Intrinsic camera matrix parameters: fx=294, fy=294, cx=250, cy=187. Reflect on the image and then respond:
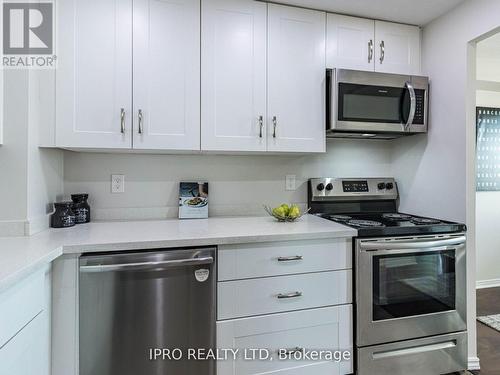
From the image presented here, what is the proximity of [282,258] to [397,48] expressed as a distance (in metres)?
1.70

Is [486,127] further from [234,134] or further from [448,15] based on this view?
[234,134]

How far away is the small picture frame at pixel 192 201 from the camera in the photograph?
6.48ft

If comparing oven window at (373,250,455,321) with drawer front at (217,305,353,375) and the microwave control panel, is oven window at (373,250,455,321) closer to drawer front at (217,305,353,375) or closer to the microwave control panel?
drawer front at (217,305,353,375)

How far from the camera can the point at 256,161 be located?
216 cm

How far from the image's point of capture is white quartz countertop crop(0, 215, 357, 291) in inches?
43.0

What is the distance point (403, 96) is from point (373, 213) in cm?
86

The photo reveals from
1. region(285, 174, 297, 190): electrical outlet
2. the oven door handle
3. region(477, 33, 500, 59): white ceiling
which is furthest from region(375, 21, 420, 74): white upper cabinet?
the oven door handle

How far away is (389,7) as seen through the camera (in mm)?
1886

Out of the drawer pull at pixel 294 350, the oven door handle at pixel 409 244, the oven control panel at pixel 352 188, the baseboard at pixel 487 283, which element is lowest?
the baseboard at pixel 487 283

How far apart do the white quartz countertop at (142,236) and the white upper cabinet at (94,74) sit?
0.47 m

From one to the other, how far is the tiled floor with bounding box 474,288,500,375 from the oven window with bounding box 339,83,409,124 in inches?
65.0

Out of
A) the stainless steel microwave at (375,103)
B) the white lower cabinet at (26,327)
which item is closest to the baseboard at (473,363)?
the stainless steel microwave at (375,103)

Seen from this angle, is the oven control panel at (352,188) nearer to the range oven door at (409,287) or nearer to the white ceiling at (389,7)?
the range oven door at (409,287)

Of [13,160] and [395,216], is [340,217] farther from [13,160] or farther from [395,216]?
[13,160]
